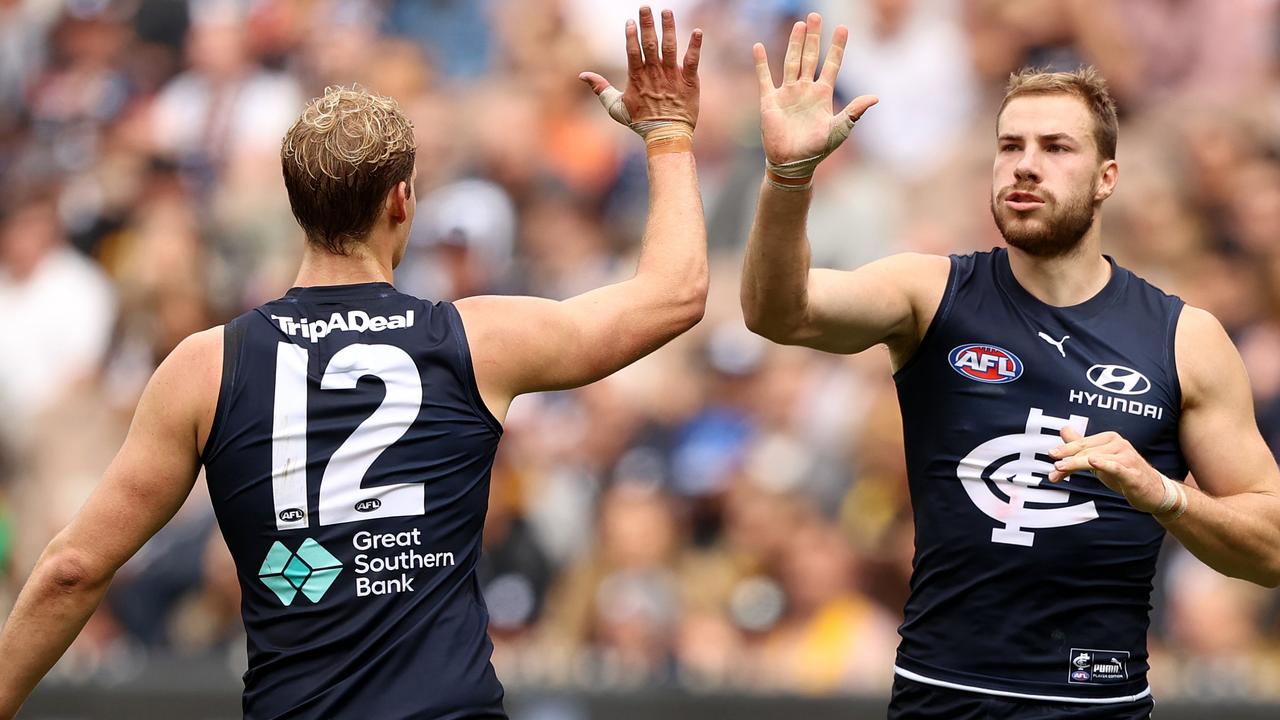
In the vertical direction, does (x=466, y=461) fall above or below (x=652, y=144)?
below

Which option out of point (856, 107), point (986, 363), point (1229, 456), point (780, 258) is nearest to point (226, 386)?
point (780, 258)

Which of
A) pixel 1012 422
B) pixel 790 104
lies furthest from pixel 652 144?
pixel 1012 422

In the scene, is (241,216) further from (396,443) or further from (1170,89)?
(396,443)

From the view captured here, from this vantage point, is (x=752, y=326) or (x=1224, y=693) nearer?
(x=752, y=326)

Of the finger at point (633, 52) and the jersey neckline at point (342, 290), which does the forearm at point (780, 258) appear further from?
the jersey neckline at point (342, 290)

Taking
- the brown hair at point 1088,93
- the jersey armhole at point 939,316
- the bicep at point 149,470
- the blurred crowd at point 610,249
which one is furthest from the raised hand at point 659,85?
the blurred crowd at point 610,249

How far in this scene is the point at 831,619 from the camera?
8344mm

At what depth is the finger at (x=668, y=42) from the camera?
166 inches

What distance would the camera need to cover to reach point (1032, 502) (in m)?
4.53

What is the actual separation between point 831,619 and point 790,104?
451cm

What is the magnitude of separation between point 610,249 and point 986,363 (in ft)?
19.9

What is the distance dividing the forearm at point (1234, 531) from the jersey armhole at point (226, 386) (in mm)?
2454

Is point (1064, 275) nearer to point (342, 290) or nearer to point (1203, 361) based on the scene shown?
point (1203, 361)

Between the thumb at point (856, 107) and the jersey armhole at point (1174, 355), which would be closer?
the thumb at point (856, 107)
